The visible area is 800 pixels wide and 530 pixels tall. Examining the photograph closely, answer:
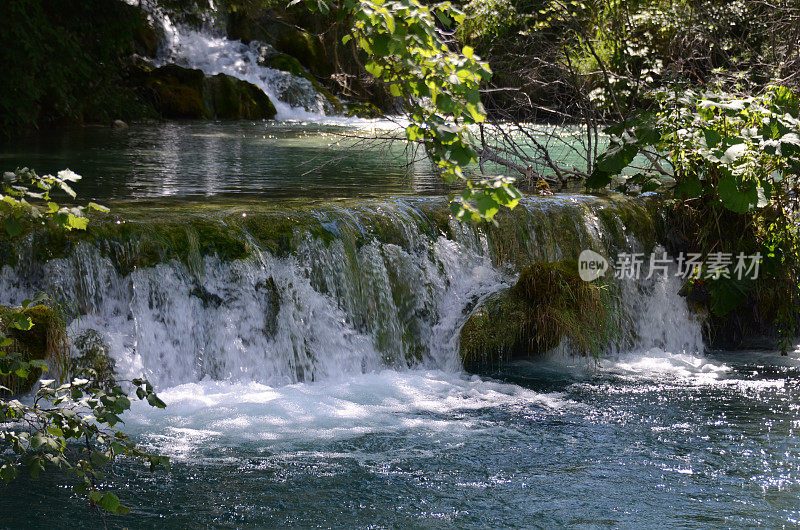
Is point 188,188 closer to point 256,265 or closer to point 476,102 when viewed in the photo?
point 256,265

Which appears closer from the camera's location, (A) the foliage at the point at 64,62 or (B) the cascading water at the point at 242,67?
(A) the foliage at the point at 64,62

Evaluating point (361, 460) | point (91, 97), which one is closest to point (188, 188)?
point (361, 460)

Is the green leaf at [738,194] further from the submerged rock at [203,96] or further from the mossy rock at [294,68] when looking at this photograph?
the mossy rock at [294,68]

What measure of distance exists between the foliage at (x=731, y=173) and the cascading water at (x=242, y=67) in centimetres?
1455

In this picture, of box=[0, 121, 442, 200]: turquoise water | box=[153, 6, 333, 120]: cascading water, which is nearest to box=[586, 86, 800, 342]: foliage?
box=[0, 121, 442, 200]: turquoise water

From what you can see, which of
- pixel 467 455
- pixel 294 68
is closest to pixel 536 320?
pixel 467 455

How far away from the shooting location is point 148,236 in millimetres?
6375

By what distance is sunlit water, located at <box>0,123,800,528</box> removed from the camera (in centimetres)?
434

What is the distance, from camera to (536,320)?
277 inches

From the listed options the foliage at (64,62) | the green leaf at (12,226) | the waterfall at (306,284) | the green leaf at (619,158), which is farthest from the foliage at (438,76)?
the foliage at (64,62)

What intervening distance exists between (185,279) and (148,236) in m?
0.42

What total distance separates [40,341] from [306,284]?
6.77ft

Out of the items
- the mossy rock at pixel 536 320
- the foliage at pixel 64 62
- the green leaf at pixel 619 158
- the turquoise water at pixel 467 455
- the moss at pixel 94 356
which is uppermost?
the foliage at pixel 64 62

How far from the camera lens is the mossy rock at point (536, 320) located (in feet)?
22.9
